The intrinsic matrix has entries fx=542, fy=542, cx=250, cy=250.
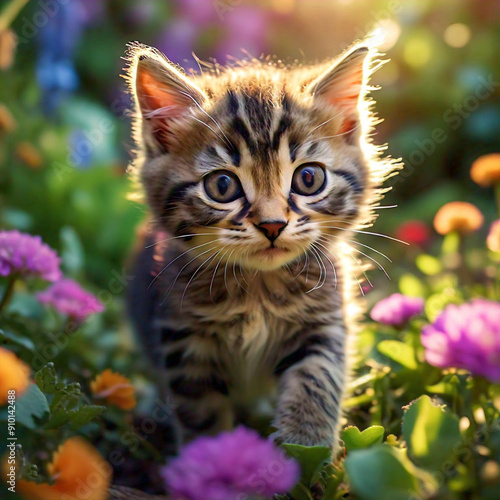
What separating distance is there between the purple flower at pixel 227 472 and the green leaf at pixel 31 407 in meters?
0.27

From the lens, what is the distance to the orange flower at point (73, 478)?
75 centimetres

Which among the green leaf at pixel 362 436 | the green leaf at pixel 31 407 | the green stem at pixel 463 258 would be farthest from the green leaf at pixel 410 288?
the green leaf at pixel 31 407

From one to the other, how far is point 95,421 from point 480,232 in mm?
2190

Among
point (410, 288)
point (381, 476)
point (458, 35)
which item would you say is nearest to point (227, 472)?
point (381, 476)

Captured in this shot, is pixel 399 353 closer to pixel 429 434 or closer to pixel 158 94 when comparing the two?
pixel 429 434

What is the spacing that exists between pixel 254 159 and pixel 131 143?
87.9 inches

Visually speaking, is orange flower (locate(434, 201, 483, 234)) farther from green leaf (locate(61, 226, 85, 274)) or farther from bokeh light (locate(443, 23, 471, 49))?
bokeh light (locate(443, 23, 471, 49))

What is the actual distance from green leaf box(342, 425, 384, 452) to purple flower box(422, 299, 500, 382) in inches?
5.4

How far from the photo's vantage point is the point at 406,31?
3.40m

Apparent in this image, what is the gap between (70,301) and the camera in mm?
1372

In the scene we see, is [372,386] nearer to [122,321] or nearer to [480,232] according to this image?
[122,321]

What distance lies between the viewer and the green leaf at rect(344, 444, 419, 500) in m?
0.63

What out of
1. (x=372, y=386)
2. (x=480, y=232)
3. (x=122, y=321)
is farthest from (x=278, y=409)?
(x=480, y=232)

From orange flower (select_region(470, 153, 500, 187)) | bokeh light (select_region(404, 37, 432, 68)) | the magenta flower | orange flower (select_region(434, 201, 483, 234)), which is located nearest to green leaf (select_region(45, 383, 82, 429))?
the magenta flower
